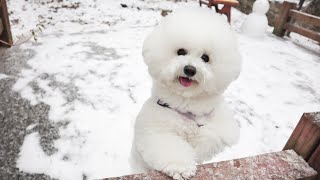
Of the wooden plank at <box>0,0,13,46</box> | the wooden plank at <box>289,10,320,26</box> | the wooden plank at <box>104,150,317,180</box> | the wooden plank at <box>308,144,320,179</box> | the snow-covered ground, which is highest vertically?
the wooden plank at <box>308,144,320,179</box>

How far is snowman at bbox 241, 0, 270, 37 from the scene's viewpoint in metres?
5.76

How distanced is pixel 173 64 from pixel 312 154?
63cm

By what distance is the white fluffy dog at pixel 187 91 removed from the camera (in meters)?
1.11

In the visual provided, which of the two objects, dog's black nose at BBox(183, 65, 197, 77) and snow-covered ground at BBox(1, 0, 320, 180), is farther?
snow-covered ground at BBox(1, 0, 320, 180)

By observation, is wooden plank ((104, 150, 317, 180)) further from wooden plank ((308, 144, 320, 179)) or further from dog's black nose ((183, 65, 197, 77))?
dog's black nose ((183, 65, 197, 77))

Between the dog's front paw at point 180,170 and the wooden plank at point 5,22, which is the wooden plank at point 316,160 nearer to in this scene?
the dog's front paw at point 180,170

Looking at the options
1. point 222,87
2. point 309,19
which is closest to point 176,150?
point 222,87

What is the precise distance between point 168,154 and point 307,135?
54 centimetres

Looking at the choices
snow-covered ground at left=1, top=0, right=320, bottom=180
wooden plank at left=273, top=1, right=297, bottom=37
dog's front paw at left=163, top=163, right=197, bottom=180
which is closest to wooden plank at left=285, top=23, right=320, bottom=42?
wooden plank at left=273, top=1, right=297, bottom=37

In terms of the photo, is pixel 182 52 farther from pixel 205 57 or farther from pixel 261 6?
pixel 261 6

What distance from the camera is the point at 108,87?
3.26 metres

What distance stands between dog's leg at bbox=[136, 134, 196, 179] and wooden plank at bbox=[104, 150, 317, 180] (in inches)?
1.8

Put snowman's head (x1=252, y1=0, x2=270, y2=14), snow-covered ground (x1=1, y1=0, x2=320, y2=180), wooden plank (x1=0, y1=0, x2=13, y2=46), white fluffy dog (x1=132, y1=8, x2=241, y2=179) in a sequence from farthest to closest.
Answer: snowman's head (x1=252, y1=0, x2=270, y2=14) → wooden plank (x1=0, y1=0, x2=13, y2=46) → snow-covered ground (x1=1, y1=0, x2=320, y2=180) → white fluffy dog (x1=132, y1=8, x2=241, y2=179)

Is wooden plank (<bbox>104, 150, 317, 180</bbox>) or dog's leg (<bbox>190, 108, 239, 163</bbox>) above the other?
wooden plank (<bbox>104, 150, 317, 180</bbox>)
